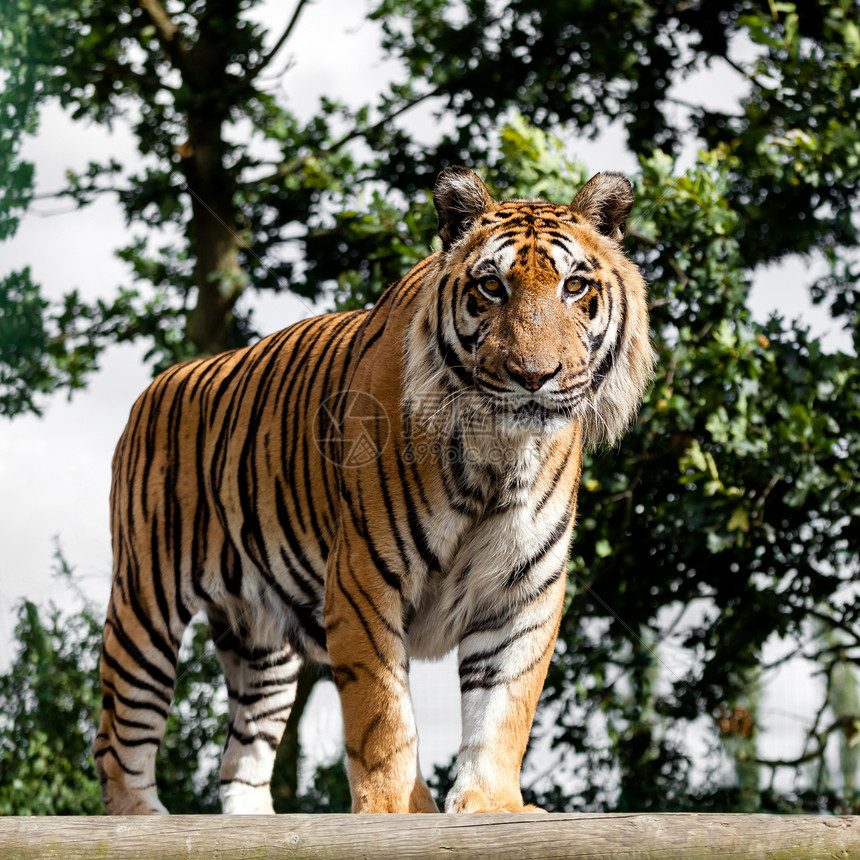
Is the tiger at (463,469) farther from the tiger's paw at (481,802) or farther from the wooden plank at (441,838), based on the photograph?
the wooden plank at (441,838)

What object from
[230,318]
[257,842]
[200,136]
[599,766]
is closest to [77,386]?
[230,318]

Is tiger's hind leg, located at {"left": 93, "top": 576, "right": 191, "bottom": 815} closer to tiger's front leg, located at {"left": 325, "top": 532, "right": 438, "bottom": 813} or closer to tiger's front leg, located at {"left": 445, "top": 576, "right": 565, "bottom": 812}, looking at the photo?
tiger's front leg, located at {"left": 325, "top": 532, "right": 438, "bottom": 813}

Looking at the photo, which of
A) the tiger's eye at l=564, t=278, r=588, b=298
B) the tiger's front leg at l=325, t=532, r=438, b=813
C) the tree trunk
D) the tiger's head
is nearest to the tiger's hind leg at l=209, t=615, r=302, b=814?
the tiger's front leg at l=325, t=532, r=438, b=813

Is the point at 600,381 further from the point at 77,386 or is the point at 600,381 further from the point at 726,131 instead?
the point at 77,386

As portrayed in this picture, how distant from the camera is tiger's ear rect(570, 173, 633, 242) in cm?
260

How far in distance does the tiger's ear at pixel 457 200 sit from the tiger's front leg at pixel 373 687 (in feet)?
2.72

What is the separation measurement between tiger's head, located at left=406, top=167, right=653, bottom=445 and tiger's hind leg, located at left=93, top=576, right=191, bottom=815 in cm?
145

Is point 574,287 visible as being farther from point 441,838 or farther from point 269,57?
point 269,57

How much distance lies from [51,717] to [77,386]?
7.03 feet

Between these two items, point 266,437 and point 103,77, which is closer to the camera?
point 266,437

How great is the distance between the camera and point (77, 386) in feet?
22.4

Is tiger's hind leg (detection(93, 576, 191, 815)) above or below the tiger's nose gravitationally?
below

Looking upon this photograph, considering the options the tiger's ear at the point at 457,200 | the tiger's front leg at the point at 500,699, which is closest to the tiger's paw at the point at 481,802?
the tiger's front leg at the point at 500,699

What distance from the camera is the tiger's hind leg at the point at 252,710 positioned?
361 centimetres
